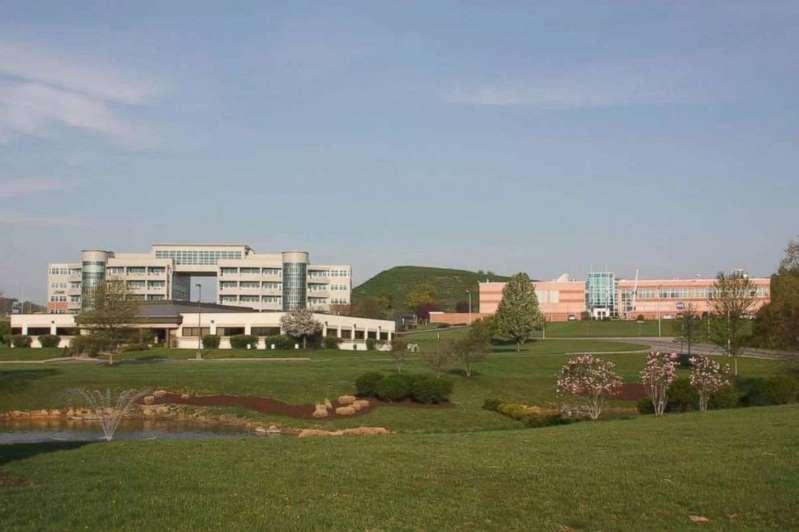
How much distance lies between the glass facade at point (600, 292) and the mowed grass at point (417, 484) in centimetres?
16581

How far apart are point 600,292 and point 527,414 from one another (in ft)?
514

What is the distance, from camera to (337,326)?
296 ft

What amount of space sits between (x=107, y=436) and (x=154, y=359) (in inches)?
1678

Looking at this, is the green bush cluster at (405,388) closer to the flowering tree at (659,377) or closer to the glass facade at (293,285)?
the flowering tree at (659,377)

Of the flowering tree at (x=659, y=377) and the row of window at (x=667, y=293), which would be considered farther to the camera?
the row of window at (x=667, y=293)

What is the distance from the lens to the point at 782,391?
2950 cm

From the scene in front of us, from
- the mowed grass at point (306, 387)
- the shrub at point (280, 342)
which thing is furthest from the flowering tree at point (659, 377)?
the shrub at point (280, 342)

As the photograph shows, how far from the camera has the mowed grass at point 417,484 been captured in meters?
9.27

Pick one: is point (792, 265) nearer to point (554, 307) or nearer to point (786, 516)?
point (786, 516)

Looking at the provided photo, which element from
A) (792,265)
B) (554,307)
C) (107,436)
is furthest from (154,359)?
(554,307)

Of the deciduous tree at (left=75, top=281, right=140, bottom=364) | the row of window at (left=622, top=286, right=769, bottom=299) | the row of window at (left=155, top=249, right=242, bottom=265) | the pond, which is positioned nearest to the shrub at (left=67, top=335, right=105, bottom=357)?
the deciduous tree at (left=75, top=281, right=140, bottom=364)

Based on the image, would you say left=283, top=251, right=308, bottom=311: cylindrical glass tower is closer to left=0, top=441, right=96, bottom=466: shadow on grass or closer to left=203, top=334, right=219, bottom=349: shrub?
left=203, top=334, right=219, bottom=349: shrub

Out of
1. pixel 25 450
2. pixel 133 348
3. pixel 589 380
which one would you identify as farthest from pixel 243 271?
pixel 25 450

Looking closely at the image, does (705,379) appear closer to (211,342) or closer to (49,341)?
(211,342)
